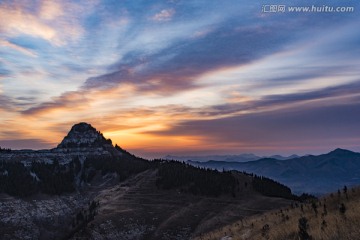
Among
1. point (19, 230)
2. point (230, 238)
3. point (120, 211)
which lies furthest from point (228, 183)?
point (230, 238)

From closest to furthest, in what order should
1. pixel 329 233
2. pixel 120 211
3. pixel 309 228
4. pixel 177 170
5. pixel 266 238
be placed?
pixel 329 233 < pixel 309 228 < pixel 266 238 < pixel 120 211 < pixel 177 170

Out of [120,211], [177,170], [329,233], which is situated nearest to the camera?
[329,233]

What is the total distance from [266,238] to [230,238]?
24.2 feet

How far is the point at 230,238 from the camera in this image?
27.8 m

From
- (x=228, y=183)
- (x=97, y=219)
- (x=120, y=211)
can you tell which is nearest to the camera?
(x=97, y=219)

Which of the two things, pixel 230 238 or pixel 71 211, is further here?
pixel 71 211

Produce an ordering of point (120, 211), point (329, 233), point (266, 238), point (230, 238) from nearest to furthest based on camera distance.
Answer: point (329, 233)
point (266, 238)
point (230, 238)
point (120, 211)

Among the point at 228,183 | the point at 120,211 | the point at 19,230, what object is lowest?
the point at 19,230

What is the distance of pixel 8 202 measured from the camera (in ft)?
559

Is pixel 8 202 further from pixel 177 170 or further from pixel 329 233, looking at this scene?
pixel 329 233

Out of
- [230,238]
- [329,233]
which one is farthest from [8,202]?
[329,233]

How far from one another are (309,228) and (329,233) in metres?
2.56

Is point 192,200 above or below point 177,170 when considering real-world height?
below

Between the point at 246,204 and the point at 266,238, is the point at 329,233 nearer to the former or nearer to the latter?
the point at 266,238
